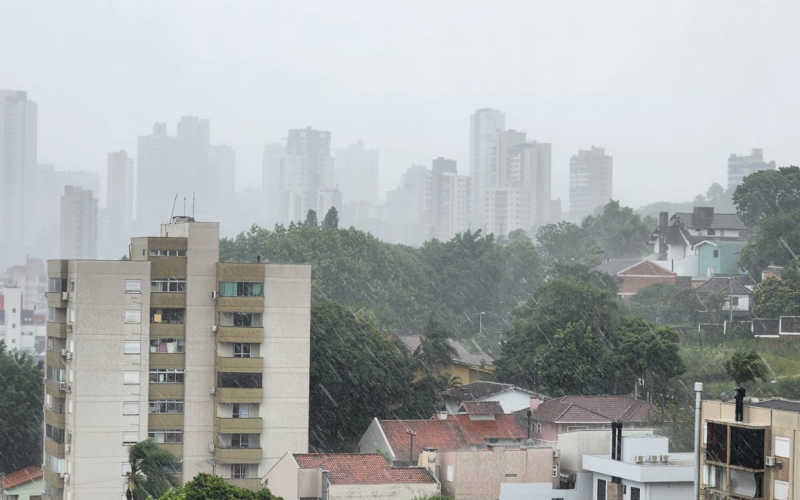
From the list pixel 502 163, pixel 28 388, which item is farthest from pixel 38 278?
pixel 28 388

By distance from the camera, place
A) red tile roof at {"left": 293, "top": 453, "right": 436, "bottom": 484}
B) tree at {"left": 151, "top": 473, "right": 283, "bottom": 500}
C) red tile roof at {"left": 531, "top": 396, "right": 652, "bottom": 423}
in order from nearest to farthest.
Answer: tree at {"left": 151, "top": 473, "right": 283, "bottom": 500} < red tile roof at {"left": 293, "top": 453, "right": 436, "bottom": 484} < red tile roof at {"left": 531, "top": 396, "right": 652, "bottom": 423}

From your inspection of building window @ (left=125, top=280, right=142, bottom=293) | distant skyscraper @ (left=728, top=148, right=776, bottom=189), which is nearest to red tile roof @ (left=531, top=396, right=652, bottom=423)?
building window @ (left=125, top=280, right=142, bottom=293)

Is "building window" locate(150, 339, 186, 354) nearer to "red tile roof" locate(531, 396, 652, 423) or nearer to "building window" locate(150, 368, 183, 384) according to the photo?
"building window" locate(150, 368, 183, 384)

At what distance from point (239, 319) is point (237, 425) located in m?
2.66

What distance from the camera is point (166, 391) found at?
113ft

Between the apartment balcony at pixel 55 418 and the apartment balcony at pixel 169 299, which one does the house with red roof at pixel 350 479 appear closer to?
the apartment balcony at pixel 169 299

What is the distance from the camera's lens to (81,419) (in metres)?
33.7

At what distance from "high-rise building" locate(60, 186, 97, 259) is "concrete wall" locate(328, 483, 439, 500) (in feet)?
512

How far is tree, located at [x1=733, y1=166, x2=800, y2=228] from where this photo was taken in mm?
67688

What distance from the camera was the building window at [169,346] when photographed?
113ft

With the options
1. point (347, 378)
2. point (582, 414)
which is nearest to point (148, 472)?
point (347, 378)

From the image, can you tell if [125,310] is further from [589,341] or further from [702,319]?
[702,319]

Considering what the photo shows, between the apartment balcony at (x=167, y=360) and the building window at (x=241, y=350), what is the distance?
130cm

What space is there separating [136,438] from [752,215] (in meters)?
44.9
